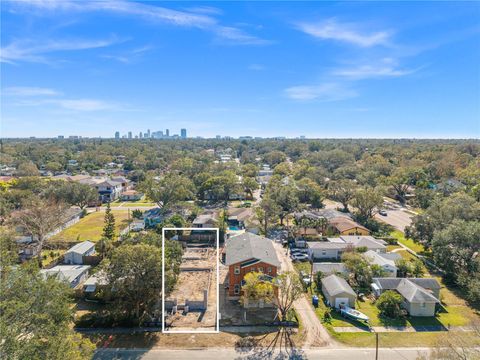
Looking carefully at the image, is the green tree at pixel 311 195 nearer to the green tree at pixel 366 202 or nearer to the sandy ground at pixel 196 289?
the green tree at pixel 366 202

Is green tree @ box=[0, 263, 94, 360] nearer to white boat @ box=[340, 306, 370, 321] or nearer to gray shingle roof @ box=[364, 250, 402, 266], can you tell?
white boat @ box=[340, 306, 370, 321]

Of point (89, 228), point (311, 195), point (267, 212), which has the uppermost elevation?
point (311, 195)

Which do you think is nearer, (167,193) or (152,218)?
(152,218)

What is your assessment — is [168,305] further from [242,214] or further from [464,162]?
[464,162]

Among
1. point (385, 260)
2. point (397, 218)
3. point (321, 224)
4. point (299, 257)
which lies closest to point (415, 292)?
point (385, 260)

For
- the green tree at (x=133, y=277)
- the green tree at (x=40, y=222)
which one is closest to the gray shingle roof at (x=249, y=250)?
the green tree at (x=133, y=277)

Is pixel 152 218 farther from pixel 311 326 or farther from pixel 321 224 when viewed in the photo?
pixel 311 326
